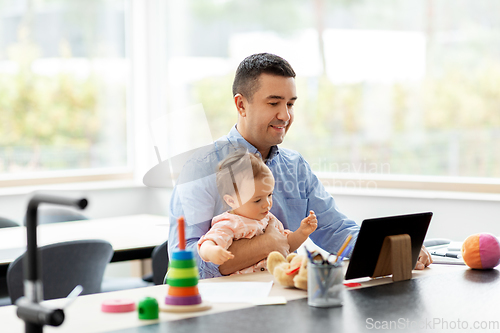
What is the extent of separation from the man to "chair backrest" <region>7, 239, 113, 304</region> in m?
0.62

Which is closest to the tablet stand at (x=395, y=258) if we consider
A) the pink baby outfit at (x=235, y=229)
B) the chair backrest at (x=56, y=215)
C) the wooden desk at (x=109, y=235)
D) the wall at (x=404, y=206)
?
the pink baby outfit at (x=235, y=229)

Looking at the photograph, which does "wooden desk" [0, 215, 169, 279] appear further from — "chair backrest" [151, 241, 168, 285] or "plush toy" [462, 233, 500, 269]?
"plush toy" [462, 233, 500, 269]

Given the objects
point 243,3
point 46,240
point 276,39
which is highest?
point 243,3

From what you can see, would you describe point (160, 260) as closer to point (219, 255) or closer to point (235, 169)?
point (235, 169)

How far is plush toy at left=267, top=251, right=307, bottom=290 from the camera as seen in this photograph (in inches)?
55.9

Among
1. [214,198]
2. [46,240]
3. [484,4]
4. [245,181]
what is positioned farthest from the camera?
[484,4]

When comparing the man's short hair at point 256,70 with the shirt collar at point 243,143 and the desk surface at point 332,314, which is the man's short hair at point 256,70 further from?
the desk surface at point 332,314

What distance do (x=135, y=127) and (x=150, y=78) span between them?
0.44 m

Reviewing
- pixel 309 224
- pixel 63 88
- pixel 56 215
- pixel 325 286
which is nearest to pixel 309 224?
pixel 309 224

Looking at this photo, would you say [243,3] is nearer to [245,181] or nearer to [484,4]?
[484,4]

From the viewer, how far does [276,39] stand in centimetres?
438

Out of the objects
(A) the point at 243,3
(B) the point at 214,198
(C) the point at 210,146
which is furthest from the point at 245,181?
(A) the point at 243,3

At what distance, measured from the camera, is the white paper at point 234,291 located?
1.36m

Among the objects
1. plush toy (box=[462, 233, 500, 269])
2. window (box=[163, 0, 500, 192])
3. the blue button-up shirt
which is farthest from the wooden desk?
plush toy (box=[462, 233, 500, 269])
